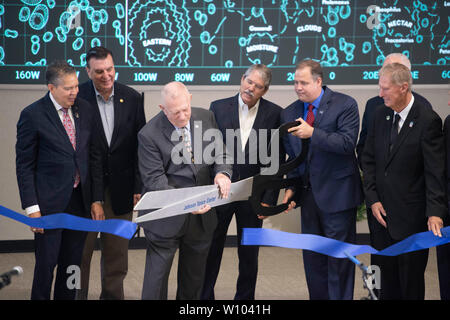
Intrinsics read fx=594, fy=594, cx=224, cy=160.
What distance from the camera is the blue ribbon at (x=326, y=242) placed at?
143 inches

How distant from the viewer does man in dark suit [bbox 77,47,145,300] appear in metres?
4.16

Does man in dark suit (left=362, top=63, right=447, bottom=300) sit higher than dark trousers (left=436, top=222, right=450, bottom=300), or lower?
higher

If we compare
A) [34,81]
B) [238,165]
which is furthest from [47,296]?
[34,81]

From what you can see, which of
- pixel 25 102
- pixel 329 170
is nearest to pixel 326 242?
pixel 329 170

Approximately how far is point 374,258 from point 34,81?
12.1ft

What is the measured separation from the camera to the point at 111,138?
4.29m

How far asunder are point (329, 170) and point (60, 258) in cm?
189

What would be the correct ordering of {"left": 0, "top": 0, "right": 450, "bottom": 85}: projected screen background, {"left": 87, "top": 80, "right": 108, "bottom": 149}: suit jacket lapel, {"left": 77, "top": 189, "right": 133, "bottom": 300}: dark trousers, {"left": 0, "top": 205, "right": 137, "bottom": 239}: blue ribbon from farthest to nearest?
{"left": 0, "top": 0, "right": 450, "bottom": 85}: projected screen background → {"left": 77, "top": 189, "right": 133, "bottom": 300}: dark trousers → {"left": 87, "top": 80, "right": 108, "bottom": 149}: suit jacket lapel → {"left": 0, "top": 205, "right": 137, "bottom": 239}: blue ribbon

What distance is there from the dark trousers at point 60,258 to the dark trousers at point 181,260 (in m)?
0.58

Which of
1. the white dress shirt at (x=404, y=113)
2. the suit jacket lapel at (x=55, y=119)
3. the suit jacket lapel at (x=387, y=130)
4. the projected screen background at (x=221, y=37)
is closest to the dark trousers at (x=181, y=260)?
the suit jacket lapel at (x=55, y=119)

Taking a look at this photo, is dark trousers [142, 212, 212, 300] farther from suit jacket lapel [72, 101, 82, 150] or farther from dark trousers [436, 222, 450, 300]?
dark trousers [436, 222, 450, 300]

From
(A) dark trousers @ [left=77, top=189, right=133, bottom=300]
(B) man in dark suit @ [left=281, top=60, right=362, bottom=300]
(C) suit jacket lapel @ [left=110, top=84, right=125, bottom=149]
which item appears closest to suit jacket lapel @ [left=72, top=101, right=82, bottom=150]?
(C) suit jacket lapel @ [left=110, top=84, right=125, bottom=149]

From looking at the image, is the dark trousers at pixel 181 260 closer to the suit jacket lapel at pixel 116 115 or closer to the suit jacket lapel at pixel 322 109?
the suit jacket lapel at pixel 116 115

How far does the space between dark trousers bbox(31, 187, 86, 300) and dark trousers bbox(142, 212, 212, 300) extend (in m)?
0.58
